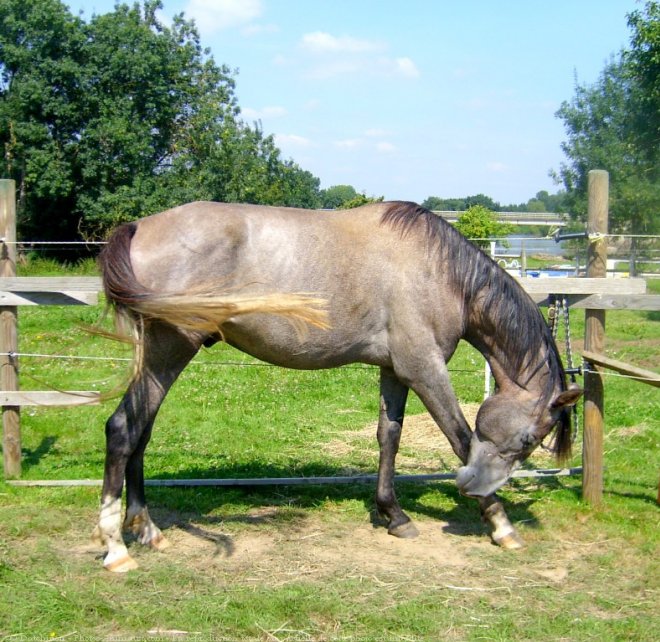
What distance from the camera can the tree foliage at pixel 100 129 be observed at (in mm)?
22656

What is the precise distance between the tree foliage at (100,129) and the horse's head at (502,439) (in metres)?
20.5

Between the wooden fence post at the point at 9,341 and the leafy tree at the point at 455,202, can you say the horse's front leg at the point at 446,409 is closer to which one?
the wooden fence post at the point at 9,341

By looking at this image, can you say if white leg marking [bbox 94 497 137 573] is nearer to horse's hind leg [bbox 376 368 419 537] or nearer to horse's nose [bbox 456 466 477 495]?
horse's hind leg [bbox 376 368 419 537]

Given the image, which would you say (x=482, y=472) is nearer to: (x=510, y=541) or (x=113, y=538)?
(x=510, y=541)

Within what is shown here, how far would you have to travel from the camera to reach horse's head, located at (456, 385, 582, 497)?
14.2 ft

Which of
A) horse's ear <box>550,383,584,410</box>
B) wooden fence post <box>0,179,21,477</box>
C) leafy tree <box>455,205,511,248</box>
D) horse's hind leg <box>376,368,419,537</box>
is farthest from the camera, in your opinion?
leafy tree <box>455,205,511,248</box>

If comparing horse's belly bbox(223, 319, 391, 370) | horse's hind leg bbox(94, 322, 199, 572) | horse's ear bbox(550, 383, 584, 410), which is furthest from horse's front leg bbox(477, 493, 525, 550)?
horse's hind leg bbox(94, 322, 199, 572)

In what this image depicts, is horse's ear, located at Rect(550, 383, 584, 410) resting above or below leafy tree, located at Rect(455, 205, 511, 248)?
Result: below

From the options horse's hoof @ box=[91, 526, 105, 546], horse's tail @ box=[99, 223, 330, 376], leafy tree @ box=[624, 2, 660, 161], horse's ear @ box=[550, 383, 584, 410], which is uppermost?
leafy tree @ box=[624, 2, 660, 161]

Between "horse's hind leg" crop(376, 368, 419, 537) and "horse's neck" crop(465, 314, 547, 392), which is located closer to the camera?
"horse's neck" crop(465, 314, 547, 392)

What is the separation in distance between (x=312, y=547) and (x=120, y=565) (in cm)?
114

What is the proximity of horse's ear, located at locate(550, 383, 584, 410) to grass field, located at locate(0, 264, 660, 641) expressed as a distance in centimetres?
89

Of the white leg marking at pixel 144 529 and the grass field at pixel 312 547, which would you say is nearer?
Result: the grass field at pixel 312 547

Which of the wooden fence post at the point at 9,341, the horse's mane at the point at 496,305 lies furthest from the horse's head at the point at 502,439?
the wooden fence post at the point at 9,341
